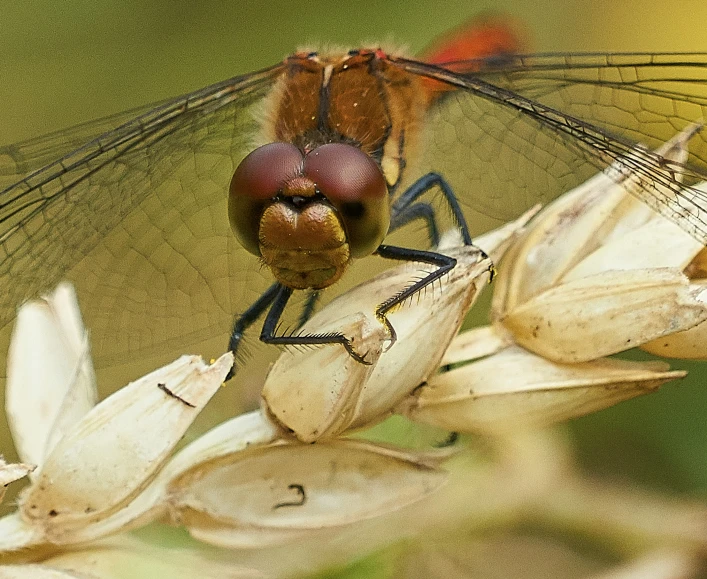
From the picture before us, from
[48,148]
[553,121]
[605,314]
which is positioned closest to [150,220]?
[48,148]

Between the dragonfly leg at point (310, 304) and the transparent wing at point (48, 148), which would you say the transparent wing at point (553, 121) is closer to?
the dragonfly leg at point (310, 304)

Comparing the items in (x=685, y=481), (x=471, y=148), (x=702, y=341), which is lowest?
(x=685, y=481)

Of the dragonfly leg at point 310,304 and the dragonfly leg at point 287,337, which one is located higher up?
the dragonfly leg at point 287,337

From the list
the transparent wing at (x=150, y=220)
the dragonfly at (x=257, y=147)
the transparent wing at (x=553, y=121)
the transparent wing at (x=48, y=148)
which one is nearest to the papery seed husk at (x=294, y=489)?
the dragonfly at (x=257, y=147)

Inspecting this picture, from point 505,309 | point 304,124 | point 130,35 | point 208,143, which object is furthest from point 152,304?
point 130,35

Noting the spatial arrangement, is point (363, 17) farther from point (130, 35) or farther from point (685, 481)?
point (685, 481)

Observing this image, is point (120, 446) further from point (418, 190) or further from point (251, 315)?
point (418, 190)

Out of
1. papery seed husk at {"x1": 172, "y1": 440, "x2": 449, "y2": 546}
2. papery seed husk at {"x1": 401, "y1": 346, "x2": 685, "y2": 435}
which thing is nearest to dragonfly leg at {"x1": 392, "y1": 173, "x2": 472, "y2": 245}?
papery seed husk at {"x1": 401, "y1": 346, "x2": 685, "y2": 435}

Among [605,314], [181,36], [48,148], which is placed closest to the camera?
[605,314]
